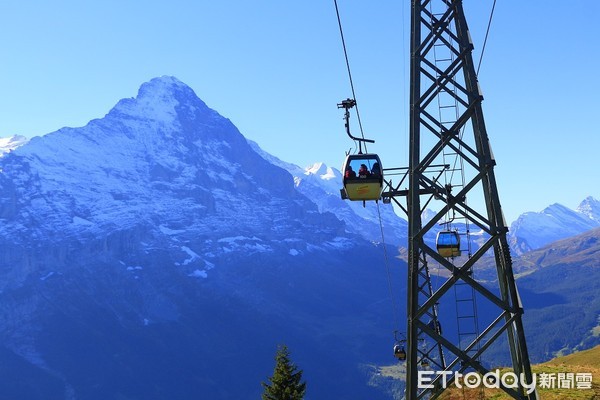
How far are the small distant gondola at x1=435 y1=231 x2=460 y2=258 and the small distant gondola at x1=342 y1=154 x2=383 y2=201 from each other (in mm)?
11576

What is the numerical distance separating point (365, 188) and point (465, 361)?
18.0 ft

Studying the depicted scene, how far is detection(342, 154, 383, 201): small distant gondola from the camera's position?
19.9m

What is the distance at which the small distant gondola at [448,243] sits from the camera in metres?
31.2

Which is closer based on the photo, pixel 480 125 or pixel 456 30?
pixel 480 125

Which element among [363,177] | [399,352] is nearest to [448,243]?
[399,352]

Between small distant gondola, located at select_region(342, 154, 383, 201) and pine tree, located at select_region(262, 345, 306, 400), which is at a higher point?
pine tree, located at select_region(262, 345, 306, 400)

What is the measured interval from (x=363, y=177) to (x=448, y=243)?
12.6 meters

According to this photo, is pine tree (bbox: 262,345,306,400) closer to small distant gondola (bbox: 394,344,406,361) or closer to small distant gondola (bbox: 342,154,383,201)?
small distant gondola (bbox: 394,344,406,361)

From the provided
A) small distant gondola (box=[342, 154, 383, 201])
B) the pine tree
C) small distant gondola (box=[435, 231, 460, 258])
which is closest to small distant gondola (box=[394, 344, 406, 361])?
small distant gondola (box=[435, 231, 460, 258])

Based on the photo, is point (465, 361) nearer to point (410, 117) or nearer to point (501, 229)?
point (501, 229)

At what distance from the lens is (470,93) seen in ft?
57.3

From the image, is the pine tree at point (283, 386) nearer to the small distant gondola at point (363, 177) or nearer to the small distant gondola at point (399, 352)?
the small distant gondola at point (399, 352)

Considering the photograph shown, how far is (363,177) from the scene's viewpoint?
65.7 feet

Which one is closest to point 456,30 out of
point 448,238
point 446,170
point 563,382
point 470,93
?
point 470,93
